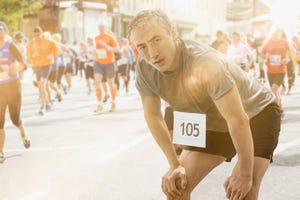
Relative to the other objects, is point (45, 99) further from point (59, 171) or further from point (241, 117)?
point (241, 117)

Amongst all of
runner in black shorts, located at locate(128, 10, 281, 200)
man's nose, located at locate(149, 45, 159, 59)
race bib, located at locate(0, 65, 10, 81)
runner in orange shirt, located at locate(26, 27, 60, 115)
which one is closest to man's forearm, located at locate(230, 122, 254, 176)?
runner in black shorts, located at locate(128, 10, 281, 200)

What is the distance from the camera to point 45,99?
12.0 m

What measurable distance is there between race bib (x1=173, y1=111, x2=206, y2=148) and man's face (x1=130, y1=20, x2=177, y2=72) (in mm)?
435

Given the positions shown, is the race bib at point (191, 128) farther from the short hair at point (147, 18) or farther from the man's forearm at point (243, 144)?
the short hair at point (147, 18)

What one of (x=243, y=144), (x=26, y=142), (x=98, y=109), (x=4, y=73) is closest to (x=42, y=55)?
(x=98, y=109)

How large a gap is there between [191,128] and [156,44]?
0.61m

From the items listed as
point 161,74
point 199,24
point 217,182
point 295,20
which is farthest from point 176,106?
point 199,24

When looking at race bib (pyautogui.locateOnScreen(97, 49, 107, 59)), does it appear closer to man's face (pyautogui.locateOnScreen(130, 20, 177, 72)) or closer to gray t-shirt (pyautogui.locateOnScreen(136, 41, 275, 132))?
gray t-shirt (pyautogui.locateOnScreen(136, 41, 275, 132))

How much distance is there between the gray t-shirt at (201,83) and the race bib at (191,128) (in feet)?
0.12

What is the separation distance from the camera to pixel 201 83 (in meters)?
2.70

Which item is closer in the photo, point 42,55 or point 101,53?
point 101,53

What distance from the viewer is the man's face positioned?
260 cm

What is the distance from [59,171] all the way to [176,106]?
3375mm

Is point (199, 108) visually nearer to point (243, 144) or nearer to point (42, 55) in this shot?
point (243, 144)
